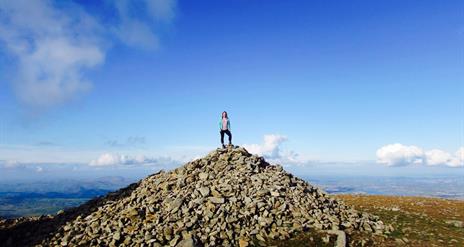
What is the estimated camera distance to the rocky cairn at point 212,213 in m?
22.6

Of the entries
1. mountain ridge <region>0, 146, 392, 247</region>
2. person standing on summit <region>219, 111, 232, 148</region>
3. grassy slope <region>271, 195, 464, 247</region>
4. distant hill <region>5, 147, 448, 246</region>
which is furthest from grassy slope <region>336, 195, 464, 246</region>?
person standing on summit <region>219, 111, 232, 148</region>

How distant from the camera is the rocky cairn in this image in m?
22.6

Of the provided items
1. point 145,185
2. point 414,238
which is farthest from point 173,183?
point 414,238

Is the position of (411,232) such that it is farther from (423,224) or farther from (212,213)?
(212,213)

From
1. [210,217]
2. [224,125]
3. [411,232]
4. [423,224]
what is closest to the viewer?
[210,217]

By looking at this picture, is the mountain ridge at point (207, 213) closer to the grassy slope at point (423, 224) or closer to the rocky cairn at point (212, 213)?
the rocky cairn at point (212, 213)

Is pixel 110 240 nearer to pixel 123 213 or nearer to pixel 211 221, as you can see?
pixel 123 213

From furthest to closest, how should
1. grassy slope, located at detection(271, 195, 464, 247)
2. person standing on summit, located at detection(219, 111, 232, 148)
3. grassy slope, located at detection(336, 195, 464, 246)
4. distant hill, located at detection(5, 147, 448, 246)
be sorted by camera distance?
1. person standing on summit, located at detection(219, 111, 232, 148)
2. grassy slope, located at detection(336, 195, 464, 246)
3. grassy slope, located at detection(271, 195, 464, 247)
4. distant hill, located at detection(5, 147, 448, 246)

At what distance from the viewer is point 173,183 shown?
96.2ft

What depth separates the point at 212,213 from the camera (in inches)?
960

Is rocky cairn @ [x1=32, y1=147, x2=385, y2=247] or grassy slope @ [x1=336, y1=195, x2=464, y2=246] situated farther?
grassy slope @ [x1=336, y1=195, x2=464, y2=246]

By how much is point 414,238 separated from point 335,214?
5190 mm

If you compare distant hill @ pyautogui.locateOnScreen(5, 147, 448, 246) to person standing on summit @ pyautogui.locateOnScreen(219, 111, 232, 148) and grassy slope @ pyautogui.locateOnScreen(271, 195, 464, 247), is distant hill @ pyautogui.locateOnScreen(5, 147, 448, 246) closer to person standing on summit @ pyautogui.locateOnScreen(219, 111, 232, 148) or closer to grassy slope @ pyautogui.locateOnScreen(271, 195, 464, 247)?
grassy slope @ pyautogui.locateOnScreen(271, 195, 464, 247)

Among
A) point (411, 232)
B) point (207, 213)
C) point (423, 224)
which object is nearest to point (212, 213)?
point (207, 213)
